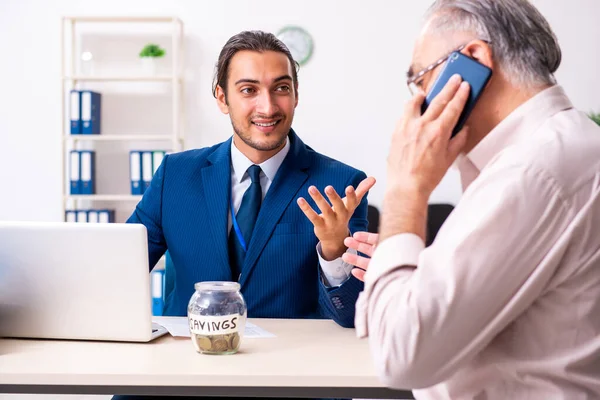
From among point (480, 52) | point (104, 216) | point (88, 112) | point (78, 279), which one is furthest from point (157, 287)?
point (480, 52)

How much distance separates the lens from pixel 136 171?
493 centimetres

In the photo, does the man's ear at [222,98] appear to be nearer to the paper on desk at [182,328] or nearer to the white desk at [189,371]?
the paper on desk at [182,328]

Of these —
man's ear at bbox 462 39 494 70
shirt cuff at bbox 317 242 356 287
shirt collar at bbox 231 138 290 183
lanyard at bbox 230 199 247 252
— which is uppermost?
man's ear at bbox 462 39 494 70

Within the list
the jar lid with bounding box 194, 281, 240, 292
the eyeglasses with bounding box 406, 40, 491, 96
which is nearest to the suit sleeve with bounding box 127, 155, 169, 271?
the jar lid with bounding box 194, 281, 240, 292

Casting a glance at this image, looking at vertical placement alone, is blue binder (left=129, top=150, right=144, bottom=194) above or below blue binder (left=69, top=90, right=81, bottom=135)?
below

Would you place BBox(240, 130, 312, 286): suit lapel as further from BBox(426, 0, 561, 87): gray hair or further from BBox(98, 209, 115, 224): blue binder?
BBox(98, 209, 115, 224): blue binder

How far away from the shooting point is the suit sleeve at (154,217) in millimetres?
2346

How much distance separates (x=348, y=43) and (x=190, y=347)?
377cm

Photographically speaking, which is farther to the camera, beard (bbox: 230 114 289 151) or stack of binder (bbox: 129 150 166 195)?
stack of binder (bbox: 129 150 166 195)

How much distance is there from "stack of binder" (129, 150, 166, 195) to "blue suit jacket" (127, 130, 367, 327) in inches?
99.8

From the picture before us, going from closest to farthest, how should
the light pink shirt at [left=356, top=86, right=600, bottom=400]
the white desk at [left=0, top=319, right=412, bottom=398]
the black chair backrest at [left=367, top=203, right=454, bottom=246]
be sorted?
the light pink shirt at [left=356, top=86, right=600, bottom=400] → the white desk at [left=0, top=319, right=412, bottom=398] → the black chair backrest at [left=367, top=203, right=454, bottom=246]

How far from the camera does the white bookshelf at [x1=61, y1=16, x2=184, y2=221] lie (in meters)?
4.89

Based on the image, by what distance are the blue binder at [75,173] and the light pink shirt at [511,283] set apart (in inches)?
169

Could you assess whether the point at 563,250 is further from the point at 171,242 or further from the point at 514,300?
the point at 171,242
